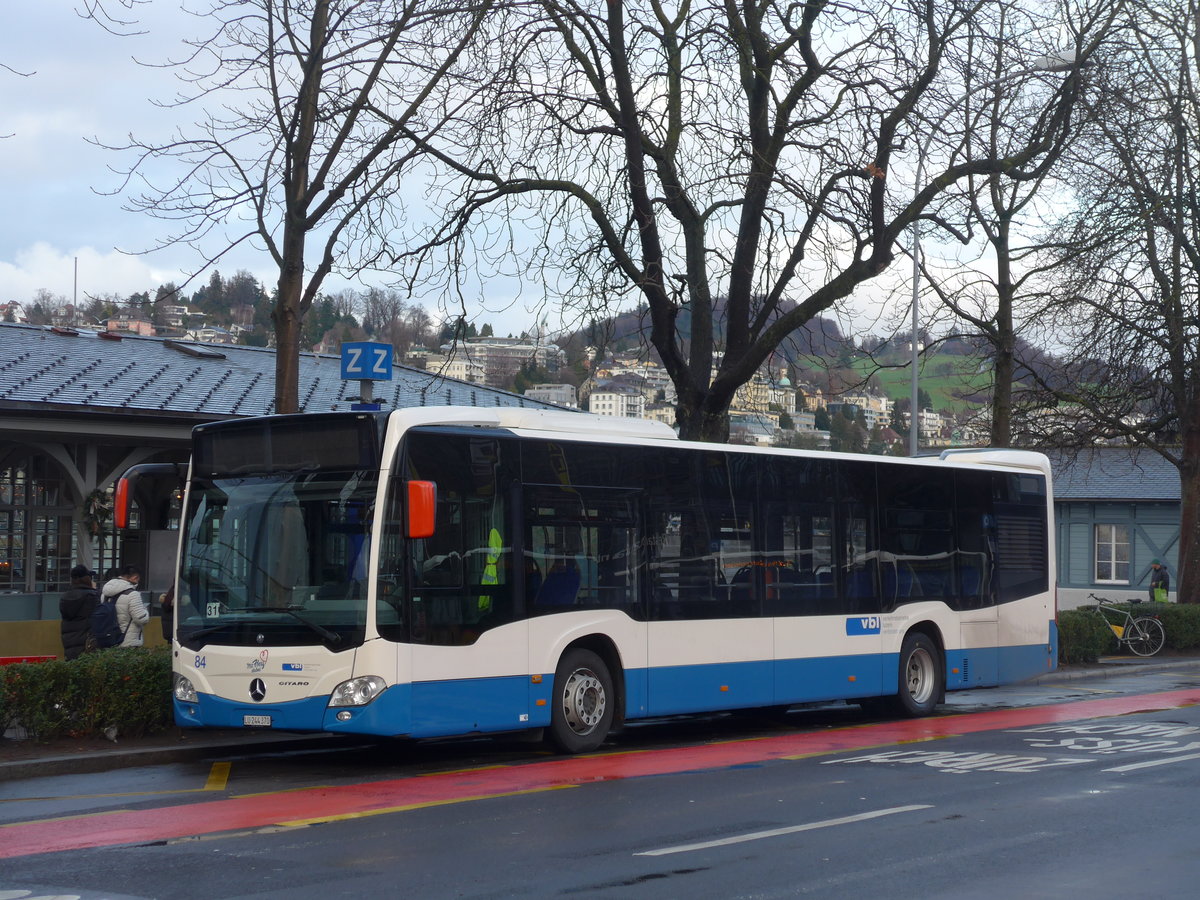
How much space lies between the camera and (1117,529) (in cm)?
4725

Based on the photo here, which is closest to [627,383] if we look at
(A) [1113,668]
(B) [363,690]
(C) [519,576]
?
(C) [519,576]

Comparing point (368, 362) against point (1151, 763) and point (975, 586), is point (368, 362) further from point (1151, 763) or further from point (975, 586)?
point (1151, 763)

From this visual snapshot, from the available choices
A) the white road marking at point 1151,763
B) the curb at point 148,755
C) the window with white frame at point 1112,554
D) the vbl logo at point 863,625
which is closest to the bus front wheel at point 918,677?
the vbl logo at point 863,625

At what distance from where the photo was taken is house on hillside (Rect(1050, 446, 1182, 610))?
4588cm

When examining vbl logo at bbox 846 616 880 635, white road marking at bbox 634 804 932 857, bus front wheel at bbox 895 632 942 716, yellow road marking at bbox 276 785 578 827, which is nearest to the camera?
white road marking at bbox 634 804 932 857

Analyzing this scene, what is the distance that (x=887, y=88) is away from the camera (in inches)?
671

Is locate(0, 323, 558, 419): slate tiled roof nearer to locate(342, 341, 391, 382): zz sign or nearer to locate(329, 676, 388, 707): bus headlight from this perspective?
locate(342, 341, 391, 382): zz sign

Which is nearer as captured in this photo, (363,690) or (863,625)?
(363,690)

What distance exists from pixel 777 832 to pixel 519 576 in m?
4.21

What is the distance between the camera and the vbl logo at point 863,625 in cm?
1555

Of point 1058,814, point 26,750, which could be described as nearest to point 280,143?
point 26,750

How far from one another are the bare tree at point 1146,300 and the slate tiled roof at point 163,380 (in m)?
10.5

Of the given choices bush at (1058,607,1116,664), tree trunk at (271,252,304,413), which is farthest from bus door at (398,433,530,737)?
bush at (1058,607,1116,664)

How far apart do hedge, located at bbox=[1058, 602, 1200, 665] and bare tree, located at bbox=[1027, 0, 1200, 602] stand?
2.49 metres
